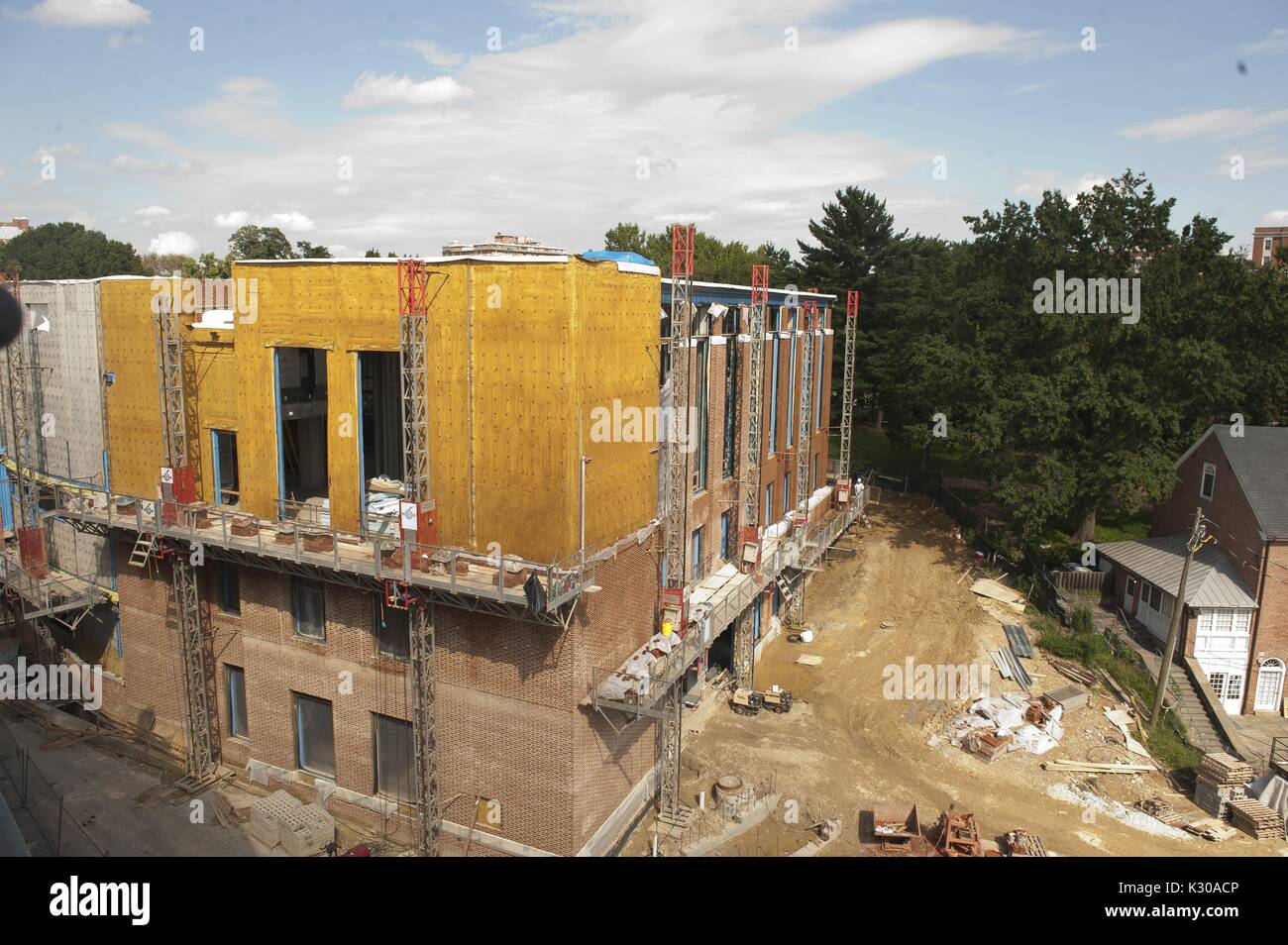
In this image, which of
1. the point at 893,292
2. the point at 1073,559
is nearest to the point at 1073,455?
the point at 1073,559

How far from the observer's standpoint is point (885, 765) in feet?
92.5

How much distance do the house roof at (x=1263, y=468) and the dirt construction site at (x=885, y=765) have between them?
9.57 metres

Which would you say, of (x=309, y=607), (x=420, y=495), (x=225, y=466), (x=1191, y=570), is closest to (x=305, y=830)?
(x=309, y=607)

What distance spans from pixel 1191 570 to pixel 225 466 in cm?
3675

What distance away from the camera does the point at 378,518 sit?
73.3ft

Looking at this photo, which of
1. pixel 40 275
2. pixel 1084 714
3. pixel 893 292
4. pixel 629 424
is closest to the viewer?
pixel 629 424

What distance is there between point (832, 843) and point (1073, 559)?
25.3 m

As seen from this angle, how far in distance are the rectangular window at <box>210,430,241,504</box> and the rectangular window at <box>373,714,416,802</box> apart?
8.34 metres

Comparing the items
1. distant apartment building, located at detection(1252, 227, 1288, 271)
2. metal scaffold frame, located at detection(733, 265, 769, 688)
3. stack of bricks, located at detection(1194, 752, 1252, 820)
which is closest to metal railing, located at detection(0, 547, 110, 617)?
metal scaffold frame, located at detection(733, 265, 769, 688)

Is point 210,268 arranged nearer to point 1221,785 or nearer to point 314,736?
point 314,736

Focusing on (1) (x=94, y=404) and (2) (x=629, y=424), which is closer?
(2) (x=629, y=424)

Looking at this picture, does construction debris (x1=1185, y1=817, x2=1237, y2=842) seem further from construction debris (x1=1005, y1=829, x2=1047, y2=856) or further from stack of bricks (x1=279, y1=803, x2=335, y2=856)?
stack of bricks (x1=279, y1=803, x2=335, y2=856)

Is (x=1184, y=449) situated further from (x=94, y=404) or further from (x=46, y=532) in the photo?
(x=46, y=532)
